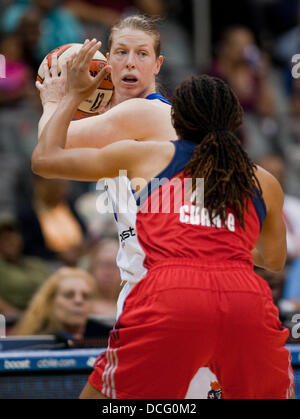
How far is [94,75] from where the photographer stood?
3.70 m

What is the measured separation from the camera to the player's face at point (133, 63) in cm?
369

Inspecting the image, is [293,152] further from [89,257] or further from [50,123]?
[50,123]

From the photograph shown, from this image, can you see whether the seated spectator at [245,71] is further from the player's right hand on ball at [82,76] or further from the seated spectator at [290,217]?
the player's right hand on ball at [82,76]

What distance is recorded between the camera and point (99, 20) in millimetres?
10000

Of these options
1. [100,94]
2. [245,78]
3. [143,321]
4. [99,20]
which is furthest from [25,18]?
[143,321]

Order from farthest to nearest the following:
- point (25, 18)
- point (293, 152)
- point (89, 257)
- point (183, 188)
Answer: point (293, 152)
point (25, 18)
point (89, 257)
point (183, 188)

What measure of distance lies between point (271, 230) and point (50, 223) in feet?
14.9

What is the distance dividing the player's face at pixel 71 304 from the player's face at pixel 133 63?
2.19m

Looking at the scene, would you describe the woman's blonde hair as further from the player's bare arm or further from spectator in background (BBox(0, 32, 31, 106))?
spectator in background (BBox(0, 32, 31, 106))

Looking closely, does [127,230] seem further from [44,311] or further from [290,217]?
[290,217]

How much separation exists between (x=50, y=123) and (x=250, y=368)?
49.7 inches

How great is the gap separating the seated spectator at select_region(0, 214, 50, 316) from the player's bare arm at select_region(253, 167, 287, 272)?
139 inches

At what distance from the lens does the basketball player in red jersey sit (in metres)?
2.83

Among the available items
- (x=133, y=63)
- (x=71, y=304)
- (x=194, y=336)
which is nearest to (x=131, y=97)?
(x=133, y=63)
